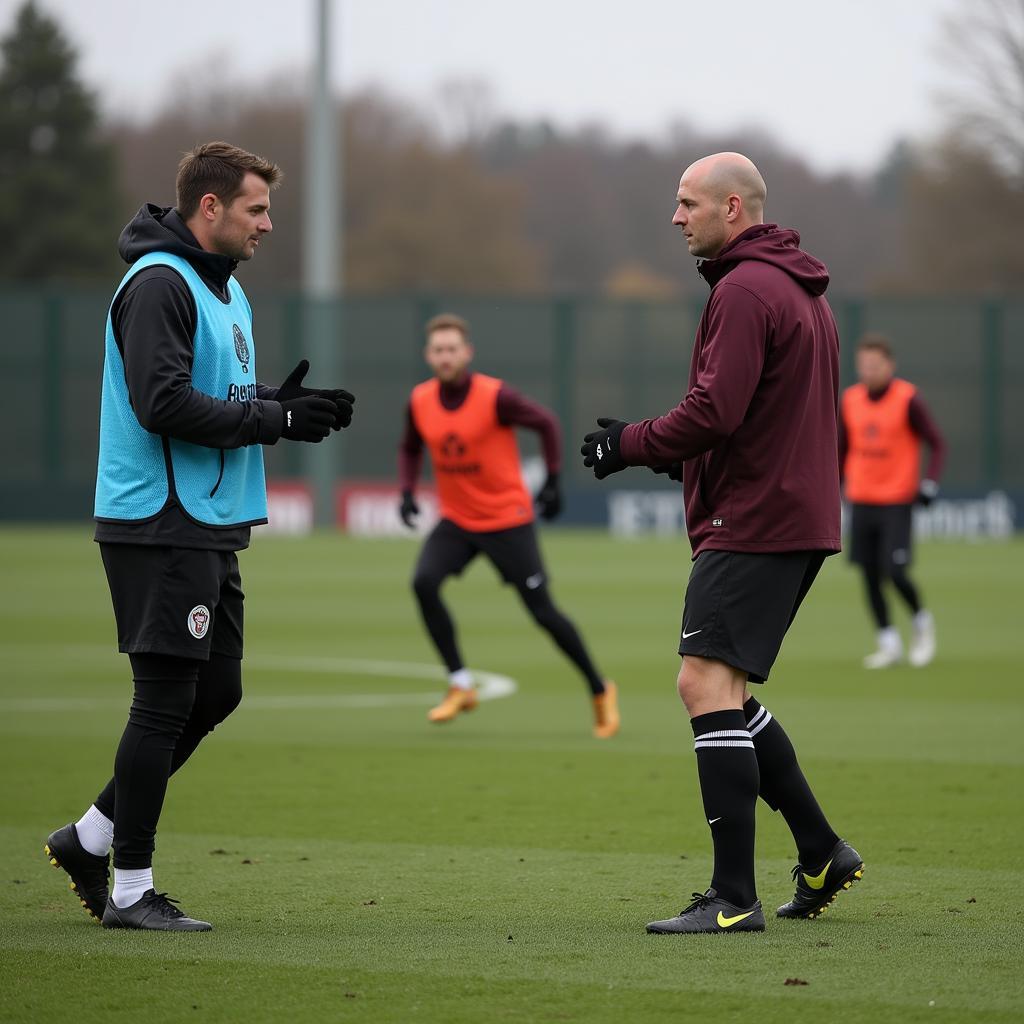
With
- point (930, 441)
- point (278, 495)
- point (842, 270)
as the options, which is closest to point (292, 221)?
point (842, 270)

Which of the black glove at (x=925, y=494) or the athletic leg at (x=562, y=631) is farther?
the black glove at (x=925, y=494)

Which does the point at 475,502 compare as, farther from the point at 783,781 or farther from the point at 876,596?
the point at 783,781

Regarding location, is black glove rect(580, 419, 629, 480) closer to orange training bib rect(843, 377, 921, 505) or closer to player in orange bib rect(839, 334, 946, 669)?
player in orange bib rect(839, 334, 946, 669)

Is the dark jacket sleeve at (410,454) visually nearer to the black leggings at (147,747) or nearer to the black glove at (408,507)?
the black glove at (408,507)

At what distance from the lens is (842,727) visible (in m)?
10.9

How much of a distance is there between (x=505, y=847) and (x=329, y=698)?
521cm

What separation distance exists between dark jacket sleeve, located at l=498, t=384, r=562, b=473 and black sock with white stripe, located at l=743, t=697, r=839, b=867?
525 centimetres

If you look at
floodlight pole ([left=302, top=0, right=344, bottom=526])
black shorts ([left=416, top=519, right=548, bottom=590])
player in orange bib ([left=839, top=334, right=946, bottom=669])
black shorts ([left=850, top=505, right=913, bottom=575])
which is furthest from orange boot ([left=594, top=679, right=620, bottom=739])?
floodlight pole ([left=302, top=0, right=344, bottom=526])

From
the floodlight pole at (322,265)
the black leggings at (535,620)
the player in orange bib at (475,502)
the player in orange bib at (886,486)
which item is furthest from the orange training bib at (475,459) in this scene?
the floodlight pole at (322,265)

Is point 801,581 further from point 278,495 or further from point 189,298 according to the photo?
point 278,495

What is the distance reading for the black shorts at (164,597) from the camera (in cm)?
565

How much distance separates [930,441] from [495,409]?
16.1 ft

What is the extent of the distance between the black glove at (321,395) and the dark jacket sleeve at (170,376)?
22 centimetres

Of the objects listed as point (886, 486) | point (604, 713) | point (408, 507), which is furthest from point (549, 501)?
point (886, 486)
